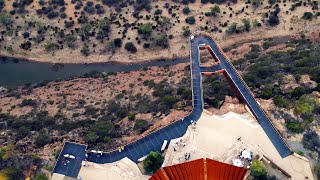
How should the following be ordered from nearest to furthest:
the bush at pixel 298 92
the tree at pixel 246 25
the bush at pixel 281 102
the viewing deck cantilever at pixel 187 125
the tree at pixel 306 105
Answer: the viewing deck cantilever at pixel 187 125
the tree at pixel 306 105
the bush at pixel 281 102
the bush at pixel 298 92
the tree at pixel 246 25

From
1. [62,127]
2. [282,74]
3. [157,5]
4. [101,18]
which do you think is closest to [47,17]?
[101,18]

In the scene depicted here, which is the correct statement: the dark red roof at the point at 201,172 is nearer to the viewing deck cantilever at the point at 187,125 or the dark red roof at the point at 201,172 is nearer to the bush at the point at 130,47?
the viewing deck cantilever at the point at 187,125

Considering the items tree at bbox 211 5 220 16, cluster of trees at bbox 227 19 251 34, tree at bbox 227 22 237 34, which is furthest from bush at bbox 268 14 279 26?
tree at bbox 211 5 220 16

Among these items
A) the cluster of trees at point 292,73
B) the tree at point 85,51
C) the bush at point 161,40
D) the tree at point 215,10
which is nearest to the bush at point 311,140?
the cluster of trees at point 292,73

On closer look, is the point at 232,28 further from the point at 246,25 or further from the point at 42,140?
the point at 42,140

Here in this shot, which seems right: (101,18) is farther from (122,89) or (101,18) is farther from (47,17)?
(122,89)
